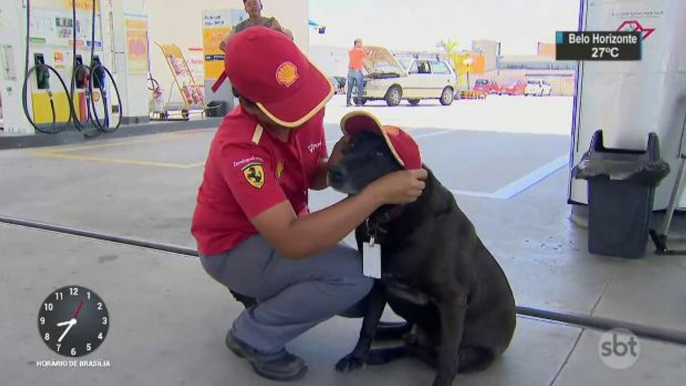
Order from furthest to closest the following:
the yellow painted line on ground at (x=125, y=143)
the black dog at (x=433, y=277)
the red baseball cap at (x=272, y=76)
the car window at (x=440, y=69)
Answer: the car window at (x=440, y=69), the yellow painted line on ground at (x=125, y=143), the black dog at (x=433, y=277), the red baseball cap at (x=272, y=76)

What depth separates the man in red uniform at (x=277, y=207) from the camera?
5.41ft

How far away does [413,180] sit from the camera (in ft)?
5.46

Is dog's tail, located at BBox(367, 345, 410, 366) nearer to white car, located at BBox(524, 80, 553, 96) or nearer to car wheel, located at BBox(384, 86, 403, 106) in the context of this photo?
car wheel, located at BBox(384, 86, 403, 106)

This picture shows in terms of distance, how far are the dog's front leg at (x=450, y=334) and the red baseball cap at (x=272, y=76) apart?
2.18 ft

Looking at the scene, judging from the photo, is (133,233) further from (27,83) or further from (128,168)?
(27,83)

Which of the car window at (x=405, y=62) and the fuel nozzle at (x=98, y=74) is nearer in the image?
the fuel nozzle at (x=98, y=74)

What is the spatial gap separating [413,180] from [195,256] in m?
1.77

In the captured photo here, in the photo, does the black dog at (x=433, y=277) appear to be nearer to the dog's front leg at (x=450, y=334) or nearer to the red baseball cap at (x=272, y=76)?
the dog's front leg at (x=450, y=334)

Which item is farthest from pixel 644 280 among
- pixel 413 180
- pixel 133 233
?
pixel 133 233

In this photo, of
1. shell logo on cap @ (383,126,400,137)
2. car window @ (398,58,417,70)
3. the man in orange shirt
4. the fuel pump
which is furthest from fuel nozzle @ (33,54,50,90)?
car window @ (398,58,417,70)

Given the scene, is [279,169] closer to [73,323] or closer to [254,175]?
[254,175]

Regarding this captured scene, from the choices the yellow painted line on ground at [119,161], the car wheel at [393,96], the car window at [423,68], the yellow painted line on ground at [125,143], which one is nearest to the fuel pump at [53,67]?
the yellow painted line on ground at [125,143]

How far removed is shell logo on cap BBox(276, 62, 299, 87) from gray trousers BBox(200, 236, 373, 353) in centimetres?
52

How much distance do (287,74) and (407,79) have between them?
13861 mm
